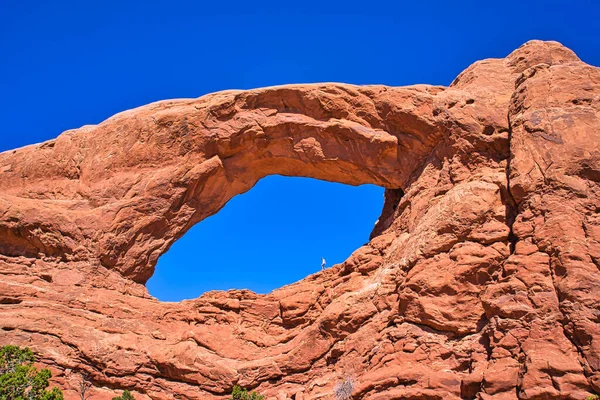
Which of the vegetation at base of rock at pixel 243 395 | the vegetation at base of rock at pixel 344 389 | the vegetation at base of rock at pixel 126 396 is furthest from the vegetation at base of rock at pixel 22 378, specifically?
the vegetation at base of rock at pixel 344 389

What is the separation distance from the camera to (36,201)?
22.1 metres

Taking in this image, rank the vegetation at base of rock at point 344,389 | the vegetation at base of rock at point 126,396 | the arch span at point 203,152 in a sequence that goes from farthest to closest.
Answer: the arch span at point 203,152 < the vegetation at base of rock at point 126,396 < the vegetation at base of rock at point 344,389

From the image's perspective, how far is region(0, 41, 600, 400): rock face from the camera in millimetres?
17359

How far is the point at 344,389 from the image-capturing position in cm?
1812

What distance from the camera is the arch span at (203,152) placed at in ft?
73.6

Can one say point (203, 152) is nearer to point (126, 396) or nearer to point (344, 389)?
point (126, 396)

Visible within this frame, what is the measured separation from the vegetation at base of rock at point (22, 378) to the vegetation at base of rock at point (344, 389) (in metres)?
6.92

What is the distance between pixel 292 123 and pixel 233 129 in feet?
6.53

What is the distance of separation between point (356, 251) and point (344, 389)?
539cm

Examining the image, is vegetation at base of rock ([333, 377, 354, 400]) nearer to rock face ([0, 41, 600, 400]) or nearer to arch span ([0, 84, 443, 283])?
rock face ([0, 41, 600, 400])

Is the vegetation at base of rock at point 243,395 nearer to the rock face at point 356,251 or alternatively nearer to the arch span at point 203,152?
the rock face at point 356,251

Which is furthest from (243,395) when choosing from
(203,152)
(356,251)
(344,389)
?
(203,152)

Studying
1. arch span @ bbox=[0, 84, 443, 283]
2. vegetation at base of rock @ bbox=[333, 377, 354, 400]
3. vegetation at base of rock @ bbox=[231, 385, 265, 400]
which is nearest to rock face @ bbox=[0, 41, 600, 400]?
arch span @ bbox=[0, 84, 443, 283]

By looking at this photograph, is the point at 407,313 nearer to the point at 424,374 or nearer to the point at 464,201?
the point at 424,374
